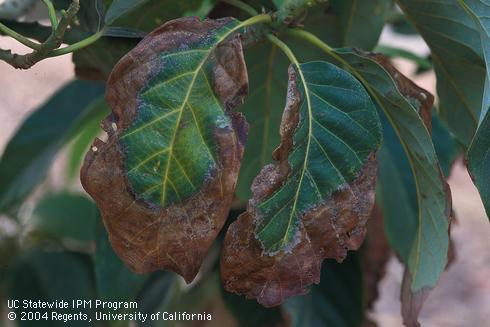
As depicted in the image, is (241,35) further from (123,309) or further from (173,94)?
(123,309)

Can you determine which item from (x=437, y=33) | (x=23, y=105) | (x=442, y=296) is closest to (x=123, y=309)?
(x=437, y=33)

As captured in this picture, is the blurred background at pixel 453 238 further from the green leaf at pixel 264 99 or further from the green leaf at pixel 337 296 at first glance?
the green leaf at pixel 264 99

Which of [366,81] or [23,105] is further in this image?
[23,105]

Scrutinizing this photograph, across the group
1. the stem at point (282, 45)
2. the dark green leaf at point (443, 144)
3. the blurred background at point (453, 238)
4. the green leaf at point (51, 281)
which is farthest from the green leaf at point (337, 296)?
→ the blurred background at point (453, 238)

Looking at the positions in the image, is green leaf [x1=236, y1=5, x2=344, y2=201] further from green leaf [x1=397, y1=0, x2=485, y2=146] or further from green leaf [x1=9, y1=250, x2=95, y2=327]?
green leaf [x1=9, y1=250, x2=95, y2=327]

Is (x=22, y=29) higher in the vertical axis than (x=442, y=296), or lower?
higher

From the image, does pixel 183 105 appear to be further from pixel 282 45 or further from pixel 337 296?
pixel 337 296
